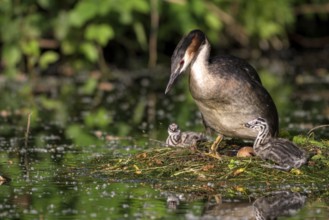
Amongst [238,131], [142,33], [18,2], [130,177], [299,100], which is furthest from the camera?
[142,33]

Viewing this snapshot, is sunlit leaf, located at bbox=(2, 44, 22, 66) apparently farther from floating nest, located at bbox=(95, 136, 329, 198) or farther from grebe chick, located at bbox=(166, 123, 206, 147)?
floating nest, located at bbox=(95, 136, 329, 198)

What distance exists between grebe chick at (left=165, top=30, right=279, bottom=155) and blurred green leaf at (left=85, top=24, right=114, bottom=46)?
28.4ft

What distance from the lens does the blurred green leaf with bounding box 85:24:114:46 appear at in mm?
18030

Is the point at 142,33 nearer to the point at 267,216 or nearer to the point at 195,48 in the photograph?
the point at 195,48

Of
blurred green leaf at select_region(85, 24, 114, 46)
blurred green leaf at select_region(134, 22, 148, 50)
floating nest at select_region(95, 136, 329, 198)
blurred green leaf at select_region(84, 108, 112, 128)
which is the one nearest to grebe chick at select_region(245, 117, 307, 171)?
floating nest at select_region(95, 136, 329, 198)

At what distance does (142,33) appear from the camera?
19.3m

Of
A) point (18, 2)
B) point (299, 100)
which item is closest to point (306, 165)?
point (299, 100)

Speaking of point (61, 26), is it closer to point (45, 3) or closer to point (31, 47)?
point (45, 3)

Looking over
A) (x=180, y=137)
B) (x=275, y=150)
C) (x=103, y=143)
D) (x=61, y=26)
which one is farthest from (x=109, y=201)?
(x=61, y=26)

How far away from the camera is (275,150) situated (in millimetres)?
8758

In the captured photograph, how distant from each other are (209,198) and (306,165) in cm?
136

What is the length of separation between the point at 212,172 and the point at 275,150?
0.57 m

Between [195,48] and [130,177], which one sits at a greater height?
[195,48]

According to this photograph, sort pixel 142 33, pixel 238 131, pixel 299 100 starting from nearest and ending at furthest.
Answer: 1. pixel 238 131
2. pixel 299 100
3. pixel 142 33
